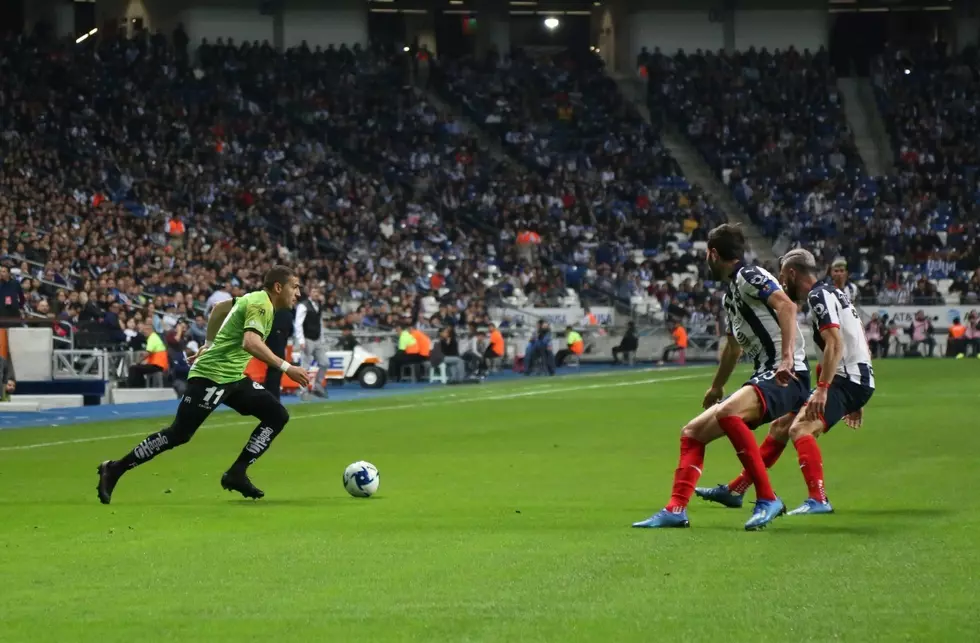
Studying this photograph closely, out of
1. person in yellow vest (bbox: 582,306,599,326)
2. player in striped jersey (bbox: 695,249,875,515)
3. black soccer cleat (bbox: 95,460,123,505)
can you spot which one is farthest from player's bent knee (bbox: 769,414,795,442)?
person in yellow vest (bbox: 582,306,599,326)

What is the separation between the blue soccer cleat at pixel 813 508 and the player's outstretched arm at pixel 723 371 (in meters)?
1.01

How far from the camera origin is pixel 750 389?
35.0 ft

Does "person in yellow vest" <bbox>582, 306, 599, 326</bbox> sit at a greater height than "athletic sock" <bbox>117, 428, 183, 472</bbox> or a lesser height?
lesser

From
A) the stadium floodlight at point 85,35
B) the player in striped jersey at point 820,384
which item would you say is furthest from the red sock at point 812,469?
the stadium floodlight at point 85,35

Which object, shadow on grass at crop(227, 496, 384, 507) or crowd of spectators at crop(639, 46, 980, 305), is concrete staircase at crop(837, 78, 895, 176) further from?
shadow on grass at crop(227, 496, 384, 507)

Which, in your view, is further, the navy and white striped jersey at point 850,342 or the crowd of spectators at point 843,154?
the crowd of spectators at point 843,154

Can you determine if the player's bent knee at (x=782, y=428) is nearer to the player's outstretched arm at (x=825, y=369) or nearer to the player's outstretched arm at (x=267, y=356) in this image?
the player's outstretched arm at (x=825, y=369)

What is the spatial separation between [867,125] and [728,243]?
56.9 metres

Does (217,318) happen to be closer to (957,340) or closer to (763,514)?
(763,514)

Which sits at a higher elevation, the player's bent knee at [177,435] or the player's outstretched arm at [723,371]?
the player's outstretched arm at [723,371]

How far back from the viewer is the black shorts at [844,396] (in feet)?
40.2

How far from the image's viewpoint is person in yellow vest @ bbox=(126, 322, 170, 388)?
31.8 metres

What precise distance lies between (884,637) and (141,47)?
50760 mm

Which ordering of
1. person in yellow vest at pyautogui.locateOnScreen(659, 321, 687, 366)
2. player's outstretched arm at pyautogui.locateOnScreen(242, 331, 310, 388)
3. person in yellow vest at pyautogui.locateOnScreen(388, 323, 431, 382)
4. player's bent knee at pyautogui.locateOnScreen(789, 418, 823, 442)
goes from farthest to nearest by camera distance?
person in yellow vest at pyautogui.locateOnScreen(659, 321, 687, 366), person in yellow vest at pyautogui.locateOnScreen(388, 323, 431, 382), player's outstretched arm at pyautogui.locateOnScreen(242, 331, 310, 388), player's bent knee at pyautogui.locateOnScreen(789, 418, 823, 442)
